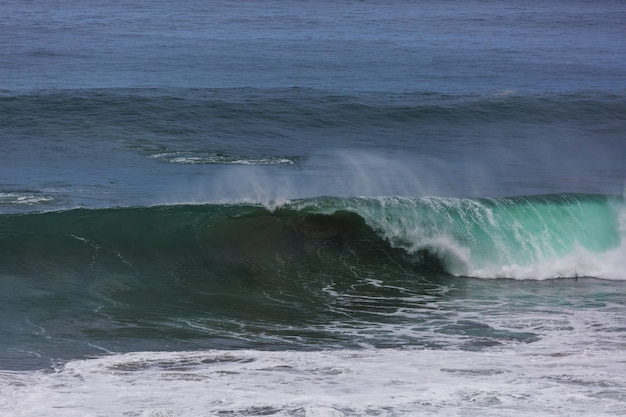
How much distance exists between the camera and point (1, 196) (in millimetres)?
18203

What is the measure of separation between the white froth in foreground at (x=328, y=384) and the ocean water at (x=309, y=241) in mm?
34

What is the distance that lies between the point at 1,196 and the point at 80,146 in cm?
579

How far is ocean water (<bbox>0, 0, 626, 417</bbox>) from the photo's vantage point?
966 cm

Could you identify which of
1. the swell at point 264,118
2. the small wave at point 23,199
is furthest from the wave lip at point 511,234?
the swell at point 264,118

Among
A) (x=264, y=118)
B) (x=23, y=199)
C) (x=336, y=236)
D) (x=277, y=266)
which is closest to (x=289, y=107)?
(x=264, y=118)

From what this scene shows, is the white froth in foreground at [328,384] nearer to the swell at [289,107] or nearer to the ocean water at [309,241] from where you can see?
the ocean water at [309,241]

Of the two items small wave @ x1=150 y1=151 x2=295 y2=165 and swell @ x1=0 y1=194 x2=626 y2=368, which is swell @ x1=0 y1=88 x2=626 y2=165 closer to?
small wave @ x1=150 y1=151 x2=295 y2=165

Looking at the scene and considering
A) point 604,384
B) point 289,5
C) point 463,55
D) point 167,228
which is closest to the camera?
point 604,384

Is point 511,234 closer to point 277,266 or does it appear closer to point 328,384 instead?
point 277,266

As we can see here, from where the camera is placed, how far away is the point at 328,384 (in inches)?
376

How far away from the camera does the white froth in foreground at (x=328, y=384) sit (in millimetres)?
8859

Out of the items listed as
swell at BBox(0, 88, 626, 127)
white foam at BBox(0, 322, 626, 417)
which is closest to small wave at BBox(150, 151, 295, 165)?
swell at BBox(0, 88, 626, 127)

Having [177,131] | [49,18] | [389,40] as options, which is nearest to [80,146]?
[177,131]

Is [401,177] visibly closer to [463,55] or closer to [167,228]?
[167,228]
